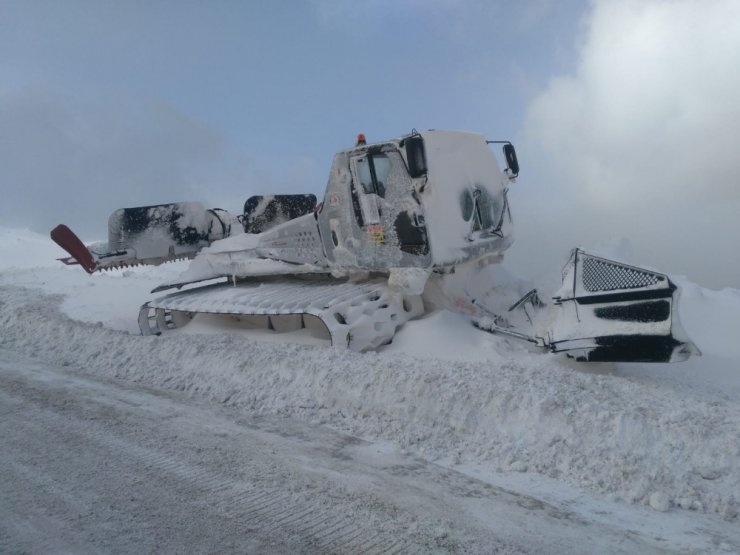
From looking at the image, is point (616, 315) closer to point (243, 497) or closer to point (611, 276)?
point (611, 276)

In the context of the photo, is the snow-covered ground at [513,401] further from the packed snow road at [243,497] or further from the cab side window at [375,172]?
the cab side window at [375,172]

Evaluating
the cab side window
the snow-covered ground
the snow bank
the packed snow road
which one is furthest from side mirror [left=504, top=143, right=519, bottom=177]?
the packed snow road

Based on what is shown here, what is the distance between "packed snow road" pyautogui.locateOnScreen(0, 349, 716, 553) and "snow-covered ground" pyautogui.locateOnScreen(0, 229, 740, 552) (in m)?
0.25

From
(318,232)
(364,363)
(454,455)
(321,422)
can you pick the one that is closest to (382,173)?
(318,232)

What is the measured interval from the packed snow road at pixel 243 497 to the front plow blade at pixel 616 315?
208 cm

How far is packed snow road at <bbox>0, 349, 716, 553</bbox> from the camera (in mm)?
2893

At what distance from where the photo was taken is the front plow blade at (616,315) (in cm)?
468

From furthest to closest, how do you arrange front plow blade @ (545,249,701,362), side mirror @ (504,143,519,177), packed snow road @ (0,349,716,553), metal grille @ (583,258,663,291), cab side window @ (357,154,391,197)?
side mirror @ (504,143,519,177) < cab side window @ (357,154,391,197) < metal grille @ (583,258,663,291) < front plow blade @ (545,249,701,362) < packed snow road @ (0,349,716,553)

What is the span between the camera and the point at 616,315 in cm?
495

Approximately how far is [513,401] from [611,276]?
5.49 feet

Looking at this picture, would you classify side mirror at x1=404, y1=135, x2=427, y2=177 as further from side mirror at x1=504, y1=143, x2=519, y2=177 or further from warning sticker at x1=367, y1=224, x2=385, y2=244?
side mirror at x1=504, y1=143, x2=519, y2=177

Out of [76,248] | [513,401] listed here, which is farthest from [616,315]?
[76,248]

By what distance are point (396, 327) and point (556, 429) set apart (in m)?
2.80

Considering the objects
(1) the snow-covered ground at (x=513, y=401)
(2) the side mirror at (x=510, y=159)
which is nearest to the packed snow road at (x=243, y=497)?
(1) the snow-covered ground at (x=513, y=401)
